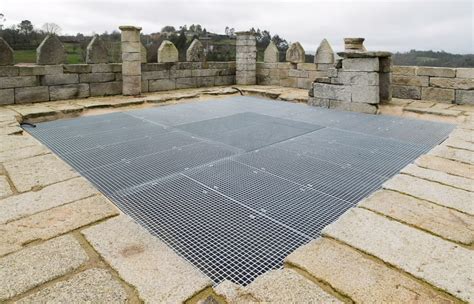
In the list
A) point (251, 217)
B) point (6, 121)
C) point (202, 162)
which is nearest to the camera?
point (251, 217)

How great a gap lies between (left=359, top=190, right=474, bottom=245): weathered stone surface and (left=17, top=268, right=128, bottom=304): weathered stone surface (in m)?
1.57

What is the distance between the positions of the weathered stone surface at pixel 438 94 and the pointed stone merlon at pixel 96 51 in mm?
6386

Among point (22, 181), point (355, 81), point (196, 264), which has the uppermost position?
point (355, 81)

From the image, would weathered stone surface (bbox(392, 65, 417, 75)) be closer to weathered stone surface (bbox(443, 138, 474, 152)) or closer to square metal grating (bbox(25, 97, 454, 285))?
square metal grating (bbox(25, 97, 454, 285))

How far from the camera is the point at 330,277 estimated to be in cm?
153

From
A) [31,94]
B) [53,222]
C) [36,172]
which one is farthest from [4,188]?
[31,94]

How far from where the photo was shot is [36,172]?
2.80m

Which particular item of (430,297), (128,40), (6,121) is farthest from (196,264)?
(128,40)

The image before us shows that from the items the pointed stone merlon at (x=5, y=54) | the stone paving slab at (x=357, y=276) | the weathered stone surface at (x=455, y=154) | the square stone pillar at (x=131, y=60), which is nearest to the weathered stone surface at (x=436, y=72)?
the weathered stone surface at (x=455, y=154)

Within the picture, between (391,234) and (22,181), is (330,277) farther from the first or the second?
(22,181)

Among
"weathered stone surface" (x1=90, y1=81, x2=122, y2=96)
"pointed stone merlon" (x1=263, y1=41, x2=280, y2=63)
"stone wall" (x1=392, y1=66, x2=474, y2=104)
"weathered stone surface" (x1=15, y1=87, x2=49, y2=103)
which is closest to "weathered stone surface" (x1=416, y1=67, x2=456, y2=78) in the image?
"stone wall" (x1=392, y1=66, x2=474, y2=104)

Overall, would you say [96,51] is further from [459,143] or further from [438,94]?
[438,94]

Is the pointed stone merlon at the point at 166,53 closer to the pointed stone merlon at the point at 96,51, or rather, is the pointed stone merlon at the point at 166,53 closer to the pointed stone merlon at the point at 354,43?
the pointed stone merlon at the point at 96,51

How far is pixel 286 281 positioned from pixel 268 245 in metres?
0.42
